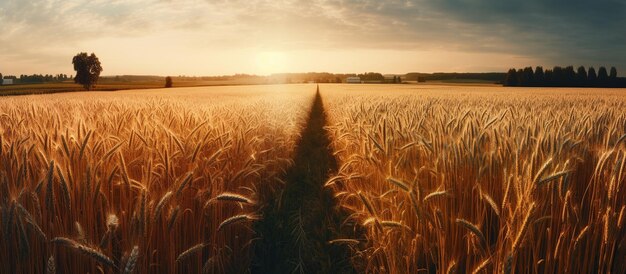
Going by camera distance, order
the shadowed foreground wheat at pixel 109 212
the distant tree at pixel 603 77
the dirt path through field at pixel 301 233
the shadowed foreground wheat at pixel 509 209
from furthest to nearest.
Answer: the distant tree at pixel 603 77, the dirt path through field at pixel 301 233, the shadowed foreground wheat at pixel 509 209, the shadowed foreground wheat at pixel 109 212

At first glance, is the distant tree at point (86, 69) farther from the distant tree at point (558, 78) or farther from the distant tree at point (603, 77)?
the distant tree at point (603, 77)

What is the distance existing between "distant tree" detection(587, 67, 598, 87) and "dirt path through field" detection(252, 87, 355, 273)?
3406 inches

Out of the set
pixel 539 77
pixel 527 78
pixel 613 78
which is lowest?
pixel 613 78

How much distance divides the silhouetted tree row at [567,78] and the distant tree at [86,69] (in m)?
77.6

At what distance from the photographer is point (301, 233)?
414 centimetres

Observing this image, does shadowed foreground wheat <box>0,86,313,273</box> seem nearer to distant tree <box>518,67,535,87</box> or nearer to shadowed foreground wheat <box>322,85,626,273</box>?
shadowed foreground wheat <box>322,85,626,273</box>

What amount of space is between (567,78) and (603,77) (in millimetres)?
6188

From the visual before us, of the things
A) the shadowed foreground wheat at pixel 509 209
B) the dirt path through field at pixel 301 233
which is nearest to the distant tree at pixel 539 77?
the dirt path through field at pixel 301 233

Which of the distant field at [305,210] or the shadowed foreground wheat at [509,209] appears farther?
the shadowed foreground wheat at [509,209]

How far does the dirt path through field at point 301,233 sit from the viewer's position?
3.62 m

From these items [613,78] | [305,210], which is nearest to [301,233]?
[305,210]

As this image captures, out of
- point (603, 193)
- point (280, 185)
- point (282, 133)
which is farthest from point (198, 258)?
point (282, 133)

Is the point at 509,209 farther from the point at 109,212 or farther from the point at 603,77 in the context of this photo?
the point at 603,77

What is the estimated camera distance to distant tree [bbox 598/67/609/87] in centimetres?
7700
